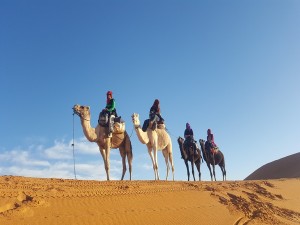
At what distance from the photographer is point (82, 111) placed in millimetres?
15664

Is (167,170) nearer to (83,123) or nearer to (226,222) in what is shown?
(83,123)

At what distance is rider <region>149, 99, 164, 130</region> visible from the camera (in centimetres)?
1861

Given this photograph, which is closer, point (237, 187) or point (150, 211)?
point (150, 211)

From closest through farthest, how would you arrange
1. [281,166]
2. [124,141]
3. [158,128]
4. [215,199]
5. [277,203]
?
[215,199] < [277,203] < [124,141] < [158,128] < [281,166]

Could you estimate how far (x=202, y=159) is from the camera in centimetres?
2273

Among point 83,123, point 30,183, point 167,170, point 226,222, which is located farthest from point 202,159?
point 30,183

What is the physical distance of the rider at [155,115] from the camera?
1861 cm

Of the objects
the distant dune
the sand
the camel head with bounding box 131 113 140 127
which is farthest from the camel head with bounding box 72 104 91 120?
the distant dune

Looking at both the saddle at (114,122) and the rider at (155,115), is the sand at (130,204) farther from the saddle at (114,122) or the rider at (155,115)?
the rider at (155,115)

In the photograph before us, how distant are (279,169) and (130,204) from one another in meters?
39.6

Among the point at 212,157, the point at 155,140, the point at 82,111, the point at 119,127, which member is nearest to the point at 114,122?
the point at 119,127

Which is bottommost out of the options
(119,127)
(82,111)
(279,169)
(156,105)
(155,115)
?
(119,127)

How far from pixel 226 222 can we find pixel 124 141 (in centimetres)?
714

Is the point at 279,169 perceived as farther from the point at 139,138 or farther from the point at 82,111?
the point at 82,111
